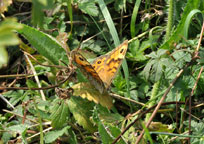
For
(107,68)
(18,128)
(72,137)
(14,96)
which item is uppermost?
(107,68)

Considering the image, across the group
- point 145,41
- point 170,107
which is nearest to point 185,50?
point 170,107

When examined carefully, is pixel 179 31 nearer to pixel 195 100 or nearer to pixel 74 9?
pixel 195 100

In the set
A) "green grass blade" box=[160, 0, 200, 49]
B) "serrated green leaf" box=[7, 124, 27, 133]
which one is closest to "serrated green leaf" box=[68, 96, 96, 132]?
"serrated green leaf" box=[7, 124, 27, 133]

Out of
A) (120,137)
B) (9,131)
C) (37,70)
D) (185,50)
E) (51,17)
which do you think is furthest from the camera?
(51,17)

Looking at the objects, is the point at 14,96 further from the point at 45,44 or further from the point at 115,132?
the point at 115,132

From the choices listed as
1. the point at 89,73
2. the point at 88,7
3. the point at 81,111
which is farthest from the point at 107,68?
the point at 88,7

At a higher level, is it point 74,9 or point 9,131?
point 74,9
